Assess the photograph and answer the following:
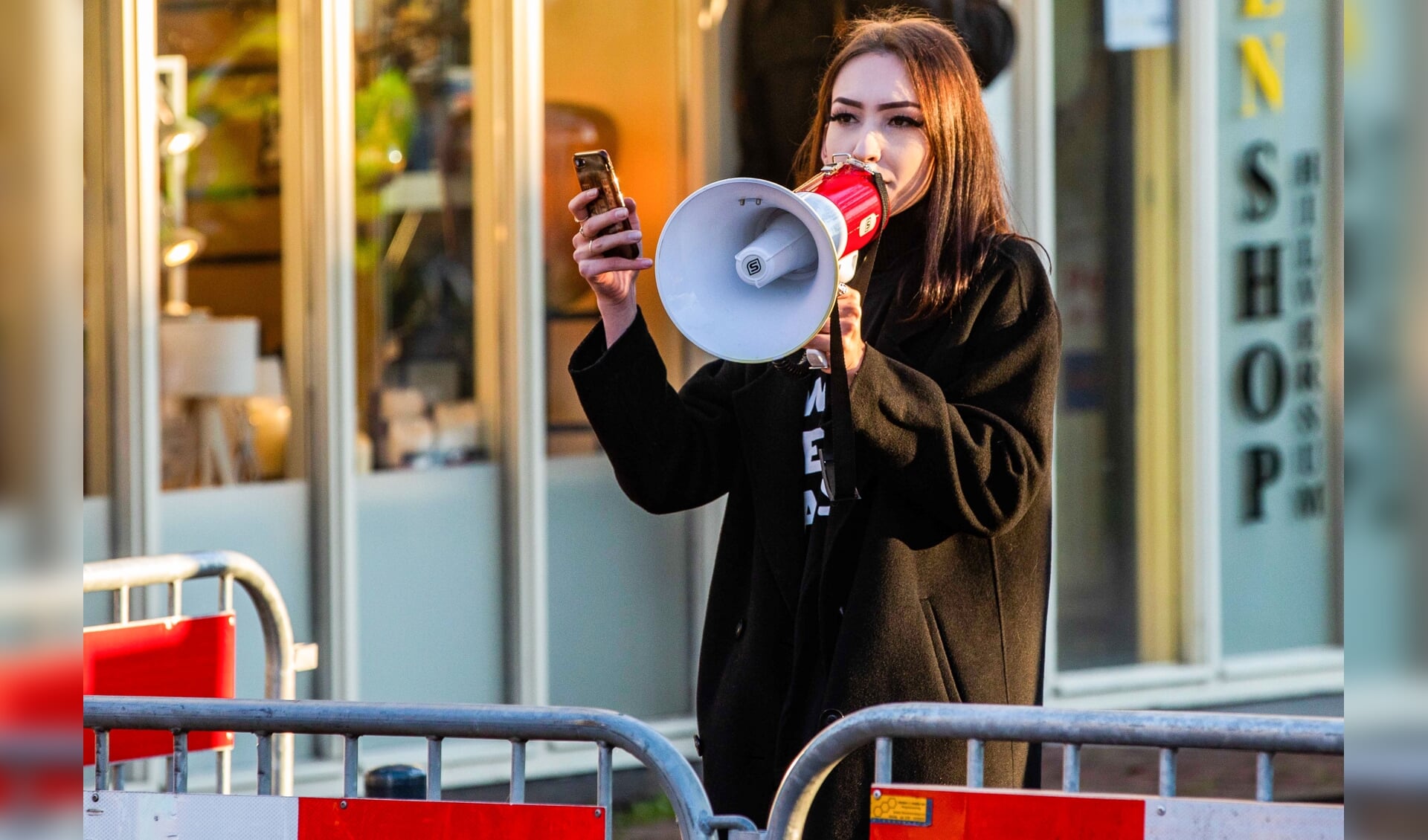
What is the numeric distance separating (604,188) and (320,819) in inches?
37.2

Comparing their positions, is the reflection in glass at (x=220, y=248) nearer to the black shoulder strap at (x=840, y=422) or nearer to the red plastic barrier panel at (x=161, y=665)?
the red plastic barrier panel at (x=161, y=665)

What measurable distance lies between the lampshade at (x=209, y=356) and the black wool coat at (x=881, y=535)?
3448 mm

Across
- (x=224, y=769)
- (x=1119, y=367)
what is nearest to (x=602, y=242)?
(x=224, y=769)

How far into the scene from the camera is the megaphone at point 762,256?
212 cm

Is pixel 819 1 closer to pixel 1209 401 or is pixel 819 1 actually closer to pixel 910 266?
pixel 1209 401

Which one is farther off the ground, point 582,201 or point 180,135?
point 180,135

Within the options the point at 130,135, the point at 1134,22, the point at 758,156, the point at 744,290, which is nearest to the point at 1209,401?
the point at 1134,22

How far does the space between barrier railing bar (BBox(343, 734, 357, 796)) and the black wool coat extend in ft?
1.64

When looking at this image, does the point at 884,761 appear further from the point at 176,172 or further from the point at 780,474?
the point at 176,172

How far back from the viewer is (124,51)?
5.31m

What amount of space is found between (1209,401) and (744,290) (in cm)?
558

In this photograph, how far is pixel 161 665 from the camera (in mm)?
3377

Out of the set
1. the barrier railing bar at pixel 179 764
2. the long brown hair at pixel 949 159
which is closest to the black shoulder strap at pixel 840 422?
the long brown hair at pixel 949 159

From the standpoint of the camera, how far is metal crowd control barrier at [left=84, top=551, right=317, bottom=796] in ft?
11.2
